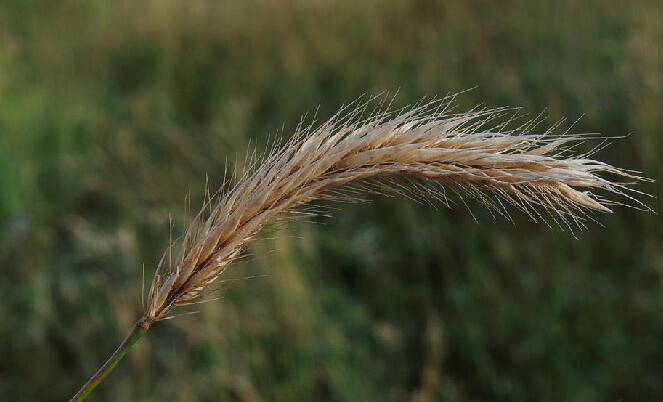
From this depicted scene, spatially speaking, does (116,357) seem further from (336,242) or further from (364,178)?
(336,242)

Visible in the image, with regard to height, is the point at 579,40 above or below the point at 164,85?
above

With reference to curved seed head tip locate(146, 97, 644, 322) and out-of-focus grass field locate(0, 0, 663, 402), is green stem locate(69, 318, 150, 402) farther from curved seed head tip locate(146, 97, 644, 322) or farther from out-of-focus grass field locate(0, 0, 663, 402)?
out-of-focus grass field locate(0, 0, 663, 402)

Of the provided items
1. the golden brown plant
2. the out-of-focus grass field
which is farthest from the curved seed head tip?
the out-of-focus grass field

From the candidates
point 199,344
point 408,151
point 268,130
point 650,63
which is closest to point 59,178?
point 268,130

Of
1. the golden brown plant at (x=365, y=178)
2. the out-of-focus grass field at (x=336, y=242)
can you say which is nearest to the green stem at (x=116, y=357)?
the golden brown plant at (x=365, y=178)

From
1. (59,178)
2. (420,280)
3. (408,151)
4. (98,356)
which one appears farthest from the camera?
(59,178)

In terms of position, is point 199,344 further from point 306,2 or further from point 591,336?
point 306,2

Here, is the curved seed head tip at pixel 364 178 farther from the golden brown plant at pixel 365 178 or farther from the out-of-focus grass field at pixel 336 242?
the out-of-focus grass field at pixel 336 242

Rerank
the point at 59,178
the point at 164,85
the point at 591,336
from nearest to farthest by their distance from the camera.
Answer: the point at 591,336
the point at 59,178
the point at 164,85

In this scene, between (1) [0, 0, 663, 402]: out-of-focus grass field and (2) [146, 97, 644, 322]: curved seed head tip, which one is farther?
(1) [0, 0, 663, 402]: out-of-focus grass field
